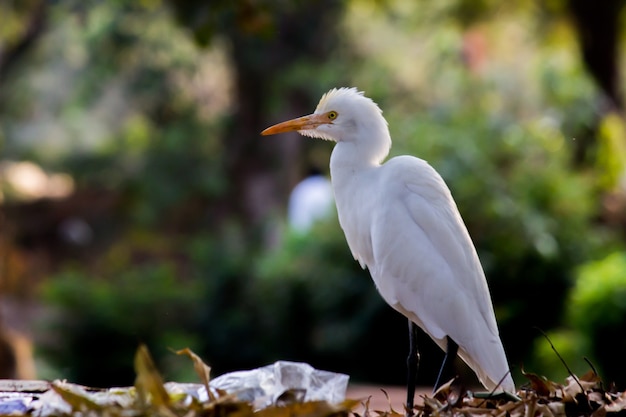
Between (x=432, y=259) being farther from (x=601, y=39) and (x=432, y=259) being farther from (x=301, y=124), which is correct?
(x=601, y=39)

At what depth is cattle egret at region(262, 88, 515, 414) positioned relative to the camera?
330cm

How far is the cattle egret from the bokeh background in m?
1.19

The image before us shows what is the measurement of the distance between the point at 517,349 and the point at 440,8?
6.62 metres

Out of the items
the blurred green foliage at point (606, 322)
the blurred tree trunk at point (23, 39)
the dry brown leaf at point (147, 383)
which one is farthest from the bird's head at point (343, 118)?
the blurred tree trunk at point (23, 39)

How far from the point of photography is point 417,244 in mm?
3348

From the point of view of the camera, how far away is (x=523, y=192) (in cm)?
877

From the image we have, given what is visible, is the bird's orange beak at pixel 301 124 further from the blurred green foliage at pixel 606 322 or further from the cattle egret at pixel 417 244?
the blurred green foliage at pixel 606 322

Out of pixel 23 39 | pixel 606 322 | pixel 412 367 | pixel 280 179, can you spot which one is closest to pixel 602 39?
pixel 280 179

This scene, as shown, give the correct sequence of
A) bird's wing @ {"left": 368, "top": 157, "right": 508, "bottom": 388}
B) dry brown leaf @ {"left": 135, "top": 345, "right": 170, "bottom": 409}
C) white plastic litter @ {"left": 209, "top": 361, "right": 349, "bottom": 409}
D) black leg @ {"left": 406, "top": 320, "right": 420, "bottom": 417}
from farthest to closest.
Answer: bird's wing @ {"left": 368, "top": 157, "right": 508, "bottom": 388}
black leg @ {"left": 406, "top": 320, "right": 420, "bottom": 417}
white plastic litter @ {"left": 209, "top": 361, "right": 349, "bottom": 409}
dry brown leaf @ {"left": 135, "top": 345, "right": 170, "bottom": 409}

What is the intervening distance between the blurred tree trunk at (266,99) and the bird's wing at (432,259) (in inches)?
354

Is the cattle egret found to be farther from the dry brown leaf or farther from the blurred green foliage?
the blurred green foliage

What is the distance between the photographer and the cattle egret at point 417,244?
3.30m

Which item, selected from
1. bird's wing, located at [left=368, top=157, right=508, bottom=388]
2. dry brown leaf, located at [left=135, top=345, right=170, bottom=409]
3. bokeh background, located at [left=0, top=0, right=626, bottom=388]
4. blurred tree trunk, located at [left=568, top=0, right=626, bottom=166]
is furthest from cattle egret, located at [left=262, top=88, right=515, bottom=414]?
blurred tree trunk, located at [left=568, top=0, right=626, bottom=166]

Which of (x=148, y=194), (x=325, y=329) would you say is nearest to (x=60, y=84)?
(x=148, y=194)
